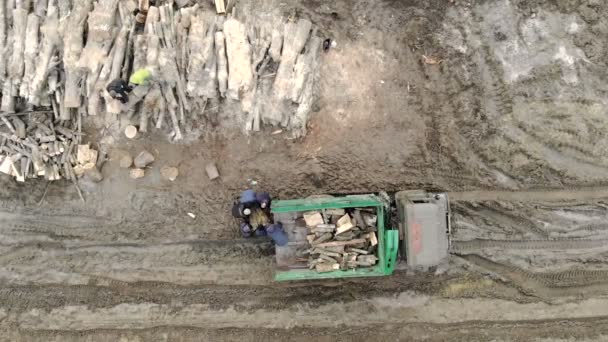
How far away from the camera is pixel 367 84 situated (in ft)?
34.8

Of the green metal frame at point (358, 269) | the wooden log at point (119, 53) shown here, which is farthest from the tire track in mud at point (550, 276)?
the wooden log at point (119, 53)

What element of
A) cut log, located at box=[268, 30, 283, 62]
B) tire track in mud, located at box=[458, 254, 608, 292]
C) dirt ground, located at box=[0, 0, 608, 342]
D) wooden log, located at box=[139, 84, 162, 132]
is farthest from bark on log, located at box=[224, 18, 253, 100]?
tire track in mud, located at box=[458, 254, 608, 292]

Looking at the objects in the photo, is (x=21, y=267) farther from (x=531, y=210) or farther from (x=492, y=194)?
(x=531, y=210)

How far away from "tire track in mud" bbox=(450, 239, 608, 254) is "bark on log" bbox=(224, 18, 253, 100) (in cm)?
501

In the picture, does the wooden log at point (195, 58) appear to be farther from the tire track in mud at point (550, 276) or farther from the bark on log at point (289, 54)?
the tire track in mud at point (550, 276)

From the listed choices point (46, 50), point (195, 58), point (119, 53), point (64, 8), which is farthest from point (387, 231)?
point (64, 8)

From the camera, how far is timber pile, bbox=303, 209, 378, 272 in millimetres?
9680

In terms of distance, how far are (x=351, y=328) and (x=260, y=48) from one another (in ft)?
18.0

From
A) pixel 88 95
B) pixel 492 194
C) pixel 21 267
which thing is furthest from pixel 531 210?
pixel 21 267

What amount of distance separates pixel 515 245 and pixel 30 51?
31.9ft

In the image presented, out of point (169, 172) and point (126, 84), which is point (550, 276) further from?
point (126, 84)

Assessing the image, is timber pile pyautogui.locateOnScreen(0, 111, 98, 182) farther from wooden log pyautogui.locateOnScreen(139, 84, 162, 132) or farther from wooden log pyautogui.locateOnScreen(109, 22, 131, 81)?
wooden log pyautogui.locateOnScreen(109, 22, 131, 81)

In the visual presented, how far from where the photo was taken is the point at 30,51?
996 cm

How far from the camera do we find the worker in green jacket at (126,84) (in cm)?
943
